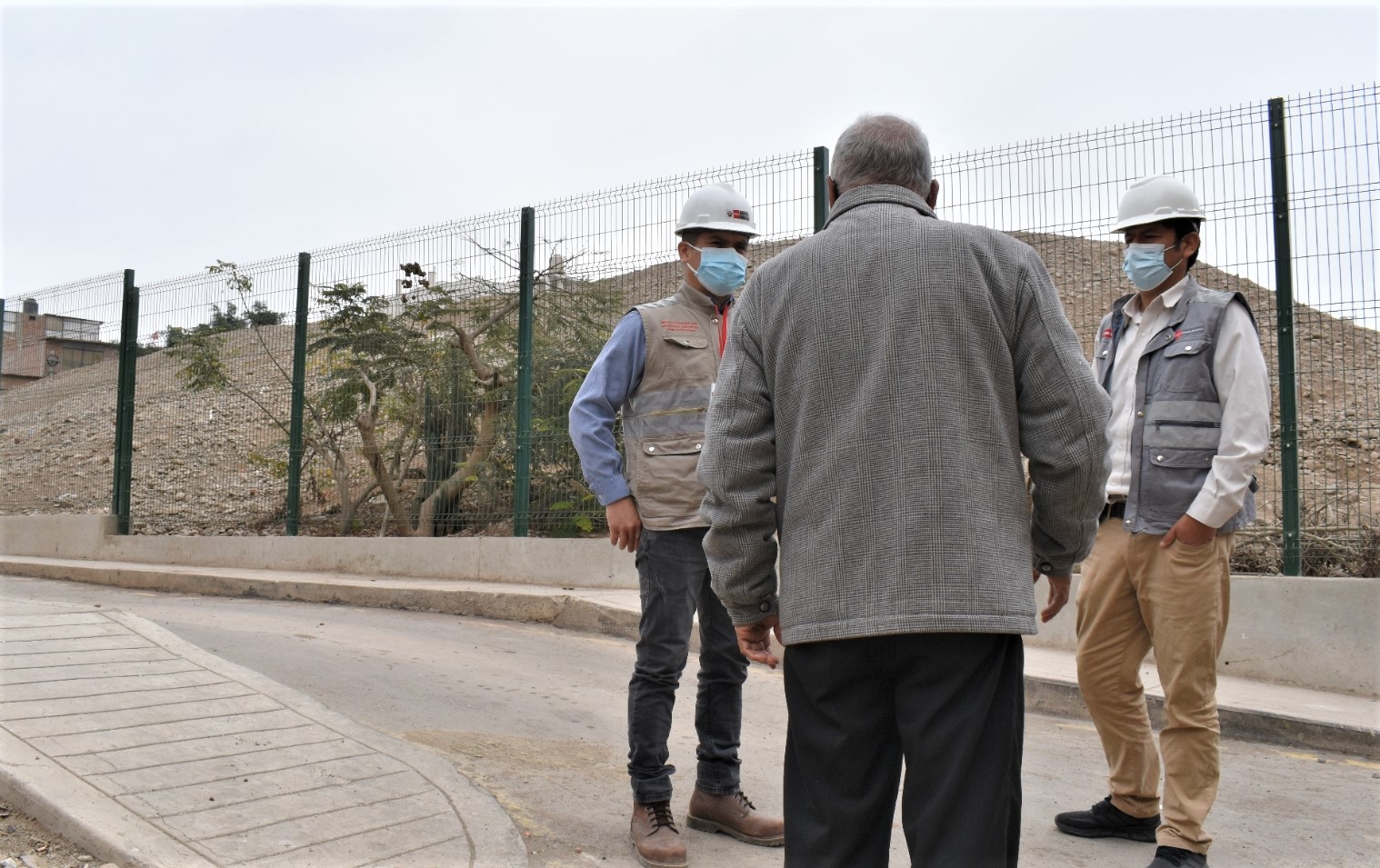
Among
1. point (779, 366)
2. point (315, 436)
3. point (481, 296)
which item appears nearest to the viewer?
point (779, 366)

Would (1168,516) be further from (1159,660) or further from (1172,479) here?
(1159,660)

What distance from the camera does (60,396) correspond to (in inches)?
572

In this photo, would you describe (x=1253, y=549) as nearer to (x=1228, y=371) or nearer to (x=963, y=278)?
(x=1228, y=371)

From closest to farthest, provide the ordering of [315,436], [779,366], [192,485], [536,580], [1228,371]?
1. [779,366]
2. [1228,371]
3. [536,580]
4. [315,436]
5. [192,485]

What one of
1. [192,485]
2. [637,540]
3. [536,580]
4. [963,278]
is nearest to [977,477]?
[963,278]

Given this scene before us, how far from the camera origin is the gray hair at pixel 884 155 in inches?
88.7

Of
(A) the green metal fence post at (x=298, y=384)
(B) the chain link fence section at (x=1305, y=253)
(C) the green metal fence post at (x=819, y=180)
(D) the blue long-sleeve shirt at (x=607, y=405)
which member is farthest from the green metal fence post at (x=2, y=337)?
(D) the blue long-sleeve shirt at (x=607, y=405)

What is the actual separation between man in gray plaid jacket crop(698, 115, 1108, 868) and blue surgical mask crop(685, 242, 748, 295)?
57.0 inches

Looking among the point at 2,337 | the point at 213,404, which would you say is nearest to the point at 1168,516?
the point at 213,404

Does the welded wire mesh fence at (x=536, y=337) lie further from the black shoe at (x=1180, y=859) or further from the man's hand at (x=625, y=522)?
the man's hand at (x=625, y=522)

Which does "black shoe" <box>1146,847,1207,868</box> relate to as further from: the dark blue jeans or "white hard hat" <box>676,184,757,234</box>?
"white hard hat" <box>676,184,757,234</box>

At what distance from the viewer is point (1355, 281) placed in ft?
20.5

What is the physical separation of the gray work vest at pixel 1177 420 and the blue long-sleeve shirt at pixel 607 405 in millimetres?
1646

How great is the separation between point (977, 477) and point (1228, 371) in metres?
1.81
